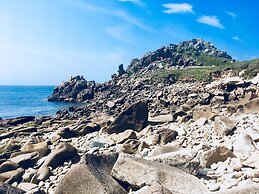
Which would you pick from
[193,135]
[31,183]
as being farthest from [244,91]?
[31,183]

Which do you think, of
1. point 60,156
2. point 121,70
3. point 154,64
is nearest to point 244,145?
point 60,156

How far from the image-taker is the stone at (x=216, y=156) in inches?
396

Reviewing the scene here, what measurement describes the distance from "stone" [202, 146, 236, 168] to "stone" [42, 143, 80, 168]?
6.13m

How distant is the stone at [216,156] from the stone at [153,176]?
181 cm

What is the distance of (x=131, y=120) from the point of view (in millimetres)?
21531

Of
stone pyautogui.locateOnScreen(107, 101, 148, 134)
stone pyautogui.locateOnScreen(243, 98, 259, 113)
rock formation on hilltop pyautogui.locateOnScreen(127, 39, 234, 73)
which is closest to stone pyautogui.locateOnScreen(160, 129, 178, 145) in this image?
stone pyautogui.locateOnScreen(243, 98, 259, 113)

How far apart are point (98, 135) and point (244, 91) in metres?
16.9

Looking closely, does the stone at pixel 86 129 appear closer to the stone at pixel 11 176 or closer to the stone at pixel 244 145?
the stone at pixel 11 176

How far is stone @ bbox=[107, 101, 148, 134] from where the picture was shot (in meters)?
21.3

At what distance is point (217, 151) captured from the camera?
1027 centimetres

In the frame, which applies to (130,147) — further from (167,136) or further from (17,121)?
(17,121)

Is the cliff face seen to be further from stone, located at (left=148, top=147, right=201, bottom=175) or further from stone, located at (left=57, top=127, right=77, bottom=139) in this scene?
stone, located at (left=148, top=147, right=201, bottom=175)

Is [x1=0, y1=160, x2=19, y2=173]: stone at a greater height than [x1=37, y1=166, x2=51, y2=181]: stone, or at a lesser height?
lesser

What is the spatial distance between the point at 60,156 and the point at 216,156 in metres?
6.67
